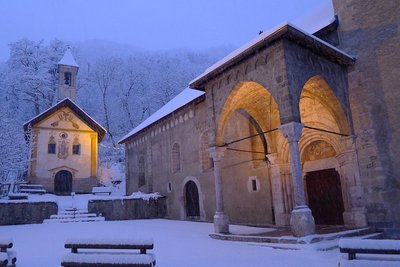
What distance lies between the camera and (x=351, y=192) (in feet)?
34.9

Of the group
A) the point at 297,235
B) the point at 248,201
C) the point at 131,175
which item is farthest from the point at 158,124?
the point at 297,235

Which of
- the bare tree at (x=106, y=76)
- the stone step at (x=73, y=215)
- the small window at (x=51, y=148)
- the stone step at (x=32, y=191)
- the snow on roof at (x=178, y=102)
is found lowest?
the stone step at (x=73, y=215)

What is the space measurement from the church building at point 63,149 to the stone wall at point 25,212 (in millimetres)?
10205

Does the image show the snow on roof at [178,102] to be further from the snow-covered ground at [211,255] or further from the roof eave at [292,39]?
the snow-covered ground at [211,255]

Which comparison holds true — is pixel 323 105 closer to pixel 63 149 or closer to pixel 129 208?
pixel 129 208

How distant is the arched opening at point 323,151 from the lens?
36.4 feet

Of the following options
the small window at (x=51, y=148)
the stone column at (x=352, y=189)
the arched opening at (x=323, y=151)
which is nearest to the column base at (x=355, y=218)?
the stone column at (x=352, y=189)

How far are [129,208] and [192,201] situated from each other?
4.15 metres

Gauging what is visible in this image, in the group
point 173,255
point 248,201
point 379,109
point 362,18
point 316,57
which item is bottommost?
point 173,255

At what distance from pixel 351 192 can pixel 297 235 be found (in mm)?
3484

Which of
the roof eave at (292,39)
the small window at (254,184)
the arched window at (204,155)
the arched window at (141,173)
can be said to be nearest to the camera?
the roof eave at (292,39)

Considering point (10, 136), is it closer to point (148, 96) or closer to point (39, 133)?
point (39, 133)

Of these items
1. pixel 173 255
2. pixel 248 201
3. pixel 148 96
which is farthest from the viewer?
pixel 148 96

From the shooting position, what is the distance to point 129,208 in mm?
19516
